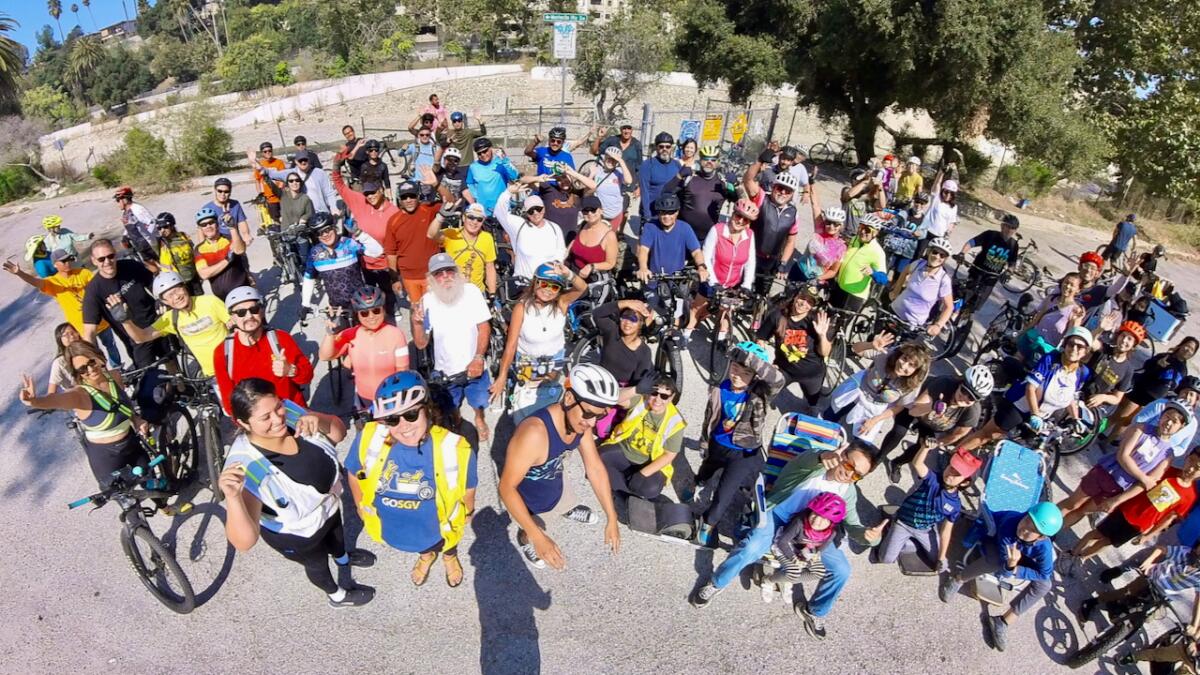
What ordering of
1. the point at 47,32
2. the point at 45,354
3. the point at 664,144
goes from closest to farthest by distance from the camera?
1. the point at 45,354
2. the point at 664,144
3. the point at 47,32

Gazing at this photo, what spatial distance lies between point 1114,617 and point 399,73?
48.5 meters

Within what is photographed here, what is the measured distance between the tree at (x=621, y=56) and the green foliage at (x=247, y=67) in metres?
40.6

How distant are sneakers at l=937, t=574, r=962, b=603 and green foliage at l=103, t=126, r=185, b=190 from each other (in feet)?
62.2

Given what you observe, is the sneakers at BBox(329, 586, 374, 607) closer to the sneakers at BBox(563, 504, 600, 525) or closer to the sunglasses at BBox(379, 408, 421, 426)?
the sneakers at BBox(563, 504, 600, 525)

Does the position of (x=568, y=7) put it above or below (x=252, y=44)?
above

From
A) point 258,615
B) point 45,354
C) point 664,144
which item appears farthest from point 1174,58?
point 45,354

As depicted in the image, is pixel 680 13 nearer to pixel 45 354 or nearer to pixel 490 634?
pixel 45 354

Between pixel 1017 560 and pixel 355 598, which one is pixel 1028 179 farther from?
pixel 355 598

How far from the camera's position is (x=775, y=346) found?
630 cm

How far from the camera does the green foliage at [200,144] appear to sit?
1667cm

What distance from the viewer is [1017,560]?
4258 millimetres

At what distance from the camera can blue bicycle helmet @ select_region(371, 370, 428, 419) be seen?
10.8 feet

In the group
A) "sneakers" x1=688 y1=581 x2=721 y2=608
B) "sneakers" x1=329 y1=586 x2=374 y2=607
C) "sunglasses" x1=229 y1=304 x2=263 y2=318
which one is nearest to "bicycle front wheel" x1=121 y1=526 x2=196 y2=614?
"sneakers" x1=329 y1=586 x2=374 y2=607

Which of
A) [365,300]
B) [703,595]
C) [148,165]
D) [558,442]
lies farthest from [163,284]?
[148,165]
